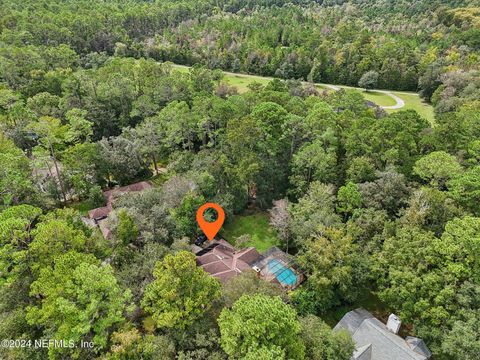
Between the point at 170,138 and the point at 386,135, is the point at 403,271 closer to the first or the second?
the point at 386,135

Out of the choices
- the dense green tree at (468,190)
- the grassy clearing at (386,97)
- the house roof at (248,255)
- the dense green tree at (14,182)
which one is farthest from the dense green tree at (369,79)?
the dense green tree at (14,182)

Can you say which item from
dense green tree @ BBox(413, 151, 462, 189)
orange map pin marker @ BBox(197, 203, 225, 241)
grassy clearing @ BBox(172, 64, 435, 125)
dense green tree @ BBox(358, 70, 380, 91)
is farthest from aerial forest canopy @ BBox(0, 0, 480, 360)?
dense green tree @ BBox(358, 70, 380, 91)

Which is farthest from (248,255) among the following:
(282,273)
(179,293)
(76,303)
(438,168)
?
(438,168)

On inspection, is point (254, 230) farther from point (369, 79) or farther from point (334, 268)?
point (369, 79)

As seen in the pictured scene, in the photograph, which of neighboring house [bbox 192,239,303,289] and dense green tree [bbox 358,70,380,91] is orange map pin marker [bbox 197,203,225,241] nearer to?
neighboring house [bbox 192,239,303,289]

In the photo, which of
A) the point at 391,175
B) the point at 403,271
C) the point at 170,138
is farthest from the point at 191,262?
the point at 170,138
